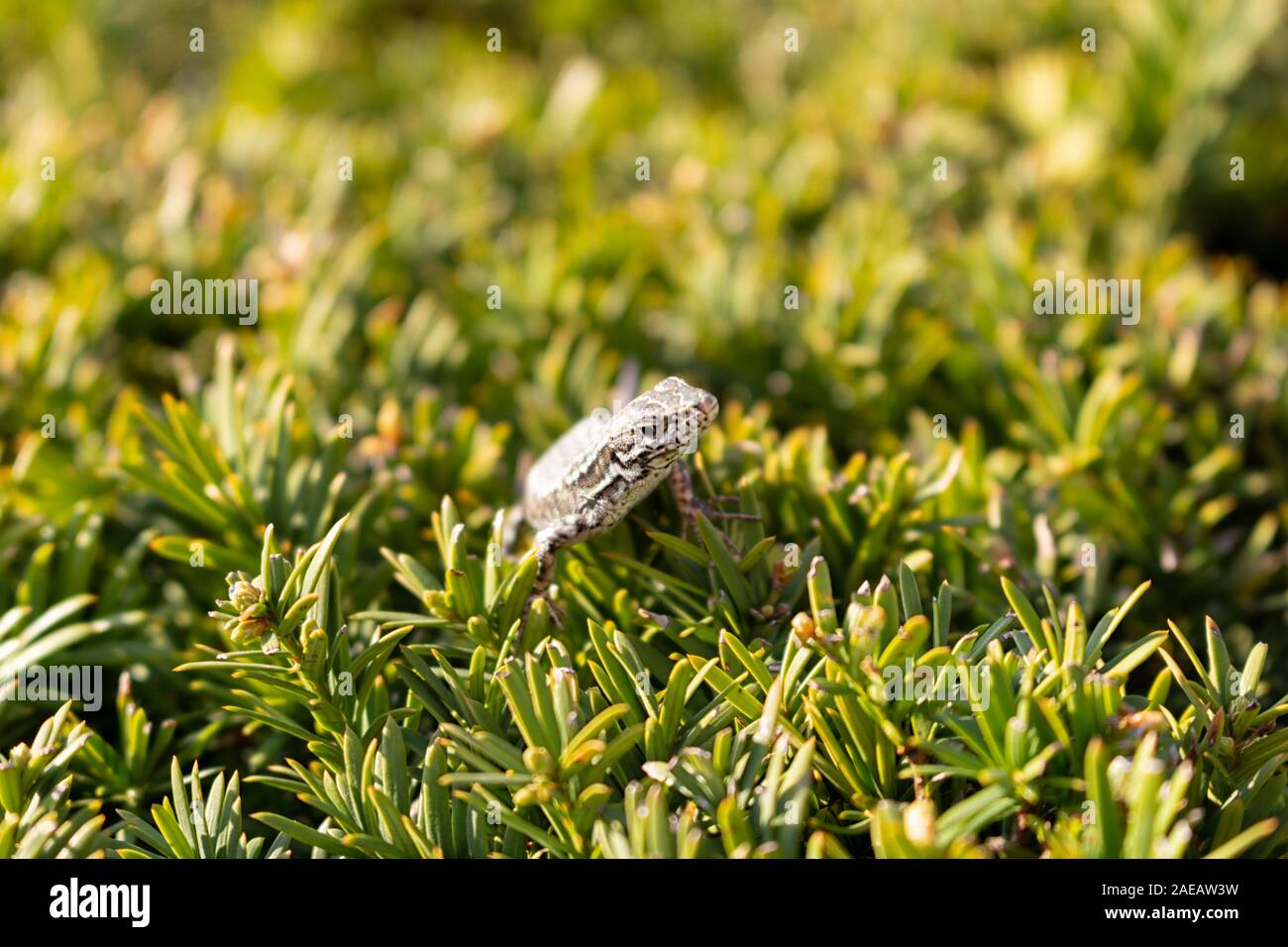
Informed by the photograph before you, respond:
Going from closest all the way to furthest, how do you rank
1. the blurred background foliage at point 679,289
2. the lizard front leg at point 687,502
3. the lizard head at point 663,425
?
the lizard head at point 663,425, the lizard front leg at point 687,502, the blurred background foliage at point 679,289

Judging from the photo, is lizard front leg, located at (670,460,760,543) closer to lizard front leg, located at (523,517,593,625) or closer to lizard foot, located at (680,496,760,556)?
lizard foot, located at (680,496,760,556)

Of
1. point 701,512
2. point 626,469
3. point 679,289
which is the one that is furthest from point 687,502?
point 679,289

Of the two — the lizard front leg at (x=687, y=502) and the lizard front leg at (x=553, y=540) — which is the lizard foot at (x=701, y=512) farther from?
the lizard front leg at (x=553, y=540)

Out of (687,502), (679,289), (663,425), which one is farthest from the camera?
(679,289)

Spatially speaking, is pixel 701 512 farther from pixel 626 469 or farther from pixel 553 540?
pixel 553 540

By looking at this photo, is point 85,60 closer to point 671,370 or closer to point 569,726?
point 671,370

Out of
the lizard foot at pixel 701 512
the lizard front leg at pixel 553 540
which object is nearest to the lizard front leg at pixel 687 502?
the lizard foot at pixel 701 512
